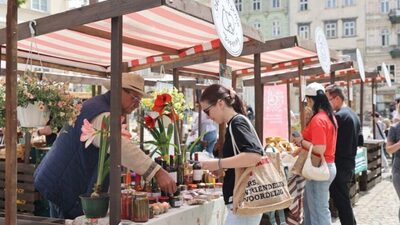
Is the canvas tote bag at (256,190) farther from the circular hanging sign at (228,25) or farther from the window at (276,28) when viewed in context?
the window at (276,28)

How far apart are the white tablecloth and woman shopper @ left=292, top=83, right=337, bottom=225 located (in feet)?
4.13

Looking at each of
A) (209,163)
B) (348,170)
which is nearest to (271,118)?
(348,170)

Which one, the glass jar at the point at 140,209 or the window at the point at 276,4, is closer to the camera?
the glass jar at the point at 140,209

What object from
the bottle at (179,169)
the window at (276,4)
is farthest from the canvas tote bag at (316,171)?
the window at (276,4)

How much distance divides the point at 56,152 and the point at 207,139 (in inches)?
251

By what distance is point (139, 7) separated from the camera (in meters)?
2.60

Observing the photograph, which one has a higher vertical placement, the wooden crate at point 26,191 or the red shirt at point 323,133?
the red shirt at point 323,133

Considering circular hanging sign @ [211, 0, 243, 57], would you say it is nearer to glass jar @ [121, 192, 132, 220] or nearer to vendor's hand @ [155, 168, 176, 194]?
vendor's hand @ [155, 168, 176, 194]

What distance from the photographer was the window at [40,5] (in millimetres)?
26438

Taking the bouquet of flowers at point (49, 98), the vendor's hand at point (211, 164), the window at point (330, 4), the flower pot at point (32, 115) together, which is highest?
the window at point (330, 4)

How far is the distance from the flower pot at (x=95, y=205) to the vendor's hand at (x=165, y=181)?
0.41 metres

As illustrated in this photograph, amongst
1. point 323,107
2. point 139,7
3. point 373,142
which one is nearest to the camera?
point 139,7

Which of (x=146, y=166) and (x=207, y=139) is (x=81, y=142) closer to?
(x=146, y=166)

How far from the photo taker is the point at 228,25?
3.37 meters
